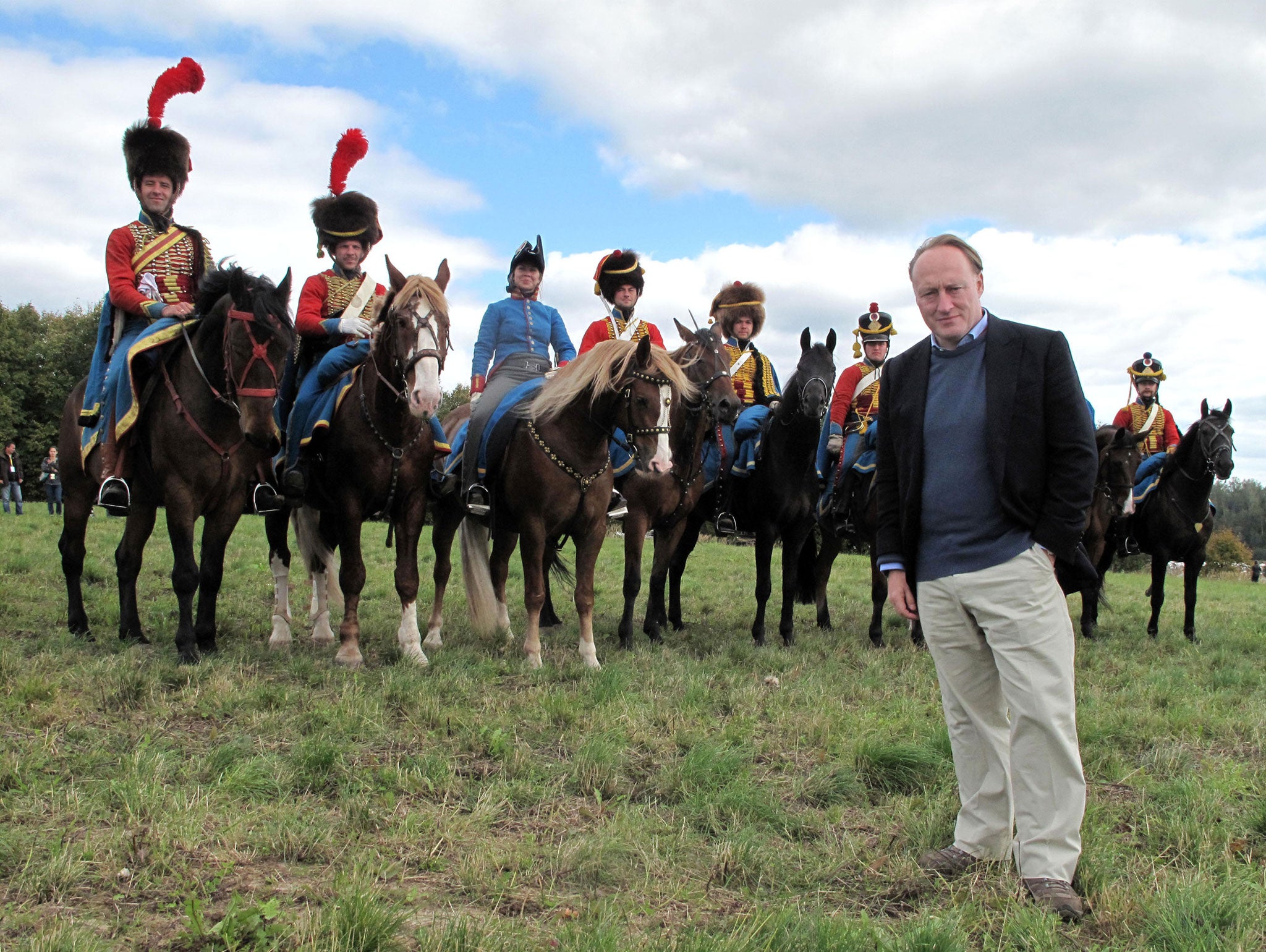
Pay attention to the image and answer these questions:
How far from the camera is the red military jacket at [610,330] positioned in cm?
913

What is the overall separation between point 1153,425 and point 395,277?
1121cm

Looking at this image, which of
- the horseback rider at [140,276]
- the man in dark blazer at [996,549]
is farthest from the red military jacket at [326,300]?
the man in dark blazer at [996,549]

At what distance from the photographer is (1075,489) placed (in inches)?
135

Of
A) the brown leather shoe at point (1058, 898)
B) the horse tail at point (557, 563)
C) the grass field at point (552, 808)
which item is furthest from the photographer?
the horse tail at point (557, 563)

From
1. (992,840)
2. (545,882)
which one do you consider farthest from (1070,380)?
(545,882)

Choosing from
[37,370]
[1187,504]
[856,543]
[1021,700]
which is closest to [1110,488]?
[1187,504]

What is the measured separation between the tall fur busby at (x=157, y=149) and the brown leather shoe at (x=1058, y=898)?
7.80m

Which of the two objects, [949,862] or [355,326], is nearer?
[949,862]

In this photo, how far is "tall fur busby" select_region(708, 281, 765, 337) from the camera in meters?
11.0

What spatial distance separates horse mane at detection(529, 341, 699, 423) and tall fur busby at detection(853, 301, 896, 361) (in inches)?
153

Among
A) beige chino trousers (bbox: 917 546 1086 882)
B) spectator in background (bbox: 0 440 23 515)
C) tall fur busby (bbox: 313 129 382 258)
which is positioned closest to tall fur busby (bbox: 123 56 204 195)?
tall fur busby (bbox: 313 129 382 258)

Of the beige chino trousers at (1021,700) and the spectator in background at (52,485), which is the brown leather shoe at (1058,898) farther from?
the spectator in background at (52,485)

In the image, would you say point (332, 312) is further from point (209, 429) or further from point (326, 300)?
point (209, 429)

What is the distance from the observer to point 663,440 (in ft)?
24.6
